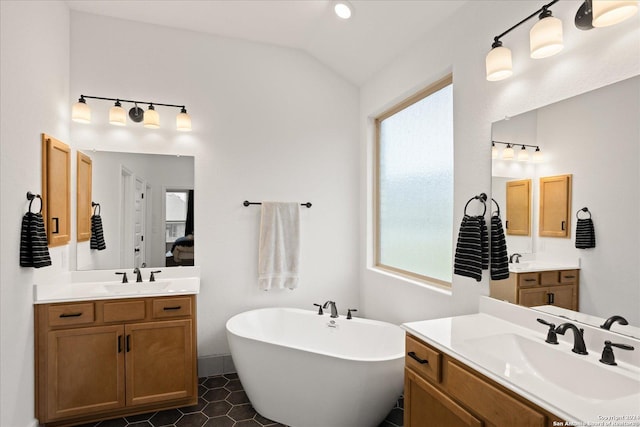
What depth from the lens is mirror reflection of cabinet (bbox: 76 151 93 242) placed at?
2.81 m

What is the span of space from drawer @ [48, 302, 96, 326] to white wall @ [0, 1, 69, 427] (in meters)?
0.12

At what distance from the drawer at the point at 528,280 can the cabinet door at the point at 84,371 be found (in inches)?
101

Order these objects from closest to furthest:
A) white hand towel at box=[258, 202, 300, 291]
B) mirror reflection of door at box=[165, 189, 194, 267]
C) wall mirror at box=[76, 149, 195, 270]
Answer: wall mirror at box=[76, 149, 195, 270], mirror reflection of door at box=[165, 189, 194, 267], white hand towel at box=[258, 202, 300, 291]

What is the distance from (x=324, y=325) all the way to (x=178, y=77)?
8.26 feet

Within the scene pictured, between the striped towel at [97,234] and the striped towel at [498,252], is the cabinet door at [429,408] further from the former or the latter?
the striped towel at [97,234]

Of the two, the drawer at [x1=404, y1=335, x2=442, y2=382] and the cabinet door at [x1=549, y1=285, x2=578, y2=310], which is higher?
the cabinet door at [x1=549, y1=285, x2=578, y2=310]

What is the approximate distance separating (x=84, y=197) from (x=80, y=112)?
0.67 m

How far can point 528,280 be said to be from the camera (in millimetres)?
1821

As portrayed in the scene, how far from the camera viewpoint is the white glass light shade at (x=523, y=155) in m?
1.80

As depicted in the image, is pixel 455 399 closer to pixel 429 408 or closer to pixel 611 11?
pixel 429 408

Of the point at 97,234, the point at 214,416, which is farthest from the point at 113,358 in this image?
the point at 97,234

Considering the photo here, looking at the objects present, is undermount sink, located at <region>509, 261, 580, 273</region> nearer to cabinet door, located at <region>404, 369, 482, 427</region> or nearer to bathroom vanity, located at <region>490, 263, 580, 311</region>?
bathroom vanity, located at <region>490, 263, 580, 311</region>

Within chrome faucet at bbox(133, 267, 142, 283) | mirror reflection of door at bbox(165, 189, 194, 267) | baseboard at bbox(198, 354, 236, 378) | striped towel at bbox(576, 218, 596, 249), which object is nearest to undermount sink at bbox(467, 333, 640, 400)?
striped towel at bbox(576, 218, 596, 249)

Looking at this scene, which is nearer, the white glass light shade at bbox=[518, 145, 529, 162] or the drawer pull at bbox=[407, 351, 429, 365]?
the drawer pull at bbox=[407, 351, 429, 365]
